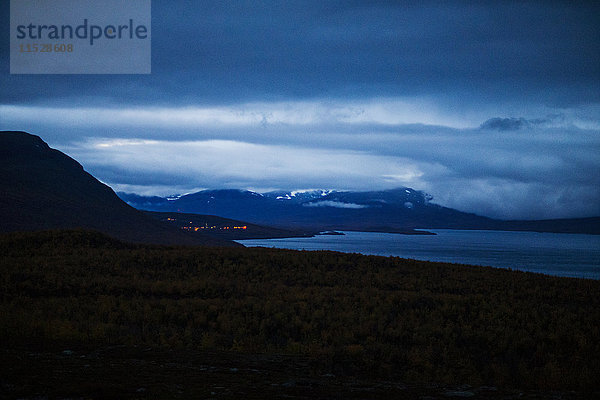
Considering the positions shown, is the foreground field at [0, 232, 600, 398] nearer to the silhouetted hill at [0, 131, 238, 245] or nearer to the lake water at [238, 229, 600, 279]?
the lake water at [238, 229, 600, 279]

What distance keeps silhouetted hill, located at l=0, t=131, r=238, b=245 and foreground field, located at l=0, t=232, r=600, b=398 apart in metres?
73.5

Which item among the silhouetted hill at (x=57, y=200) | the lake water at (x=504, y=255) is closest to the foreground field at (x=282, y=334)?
the lake water at (x=504, y=255)

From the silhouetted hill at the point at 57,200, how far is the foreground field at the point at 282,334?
7352cm

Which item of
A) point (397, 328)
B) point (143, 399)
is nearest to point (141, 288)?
point (397, 328)

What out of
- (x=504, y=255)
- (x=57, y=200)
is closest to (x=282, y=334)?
(x=57, y=200)

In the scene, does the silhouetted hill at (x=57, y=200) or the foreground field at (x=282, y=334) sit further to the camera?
the silhouetted hill at (x=57, y=200)

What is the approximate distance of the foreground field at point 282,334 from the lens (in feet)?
27.6

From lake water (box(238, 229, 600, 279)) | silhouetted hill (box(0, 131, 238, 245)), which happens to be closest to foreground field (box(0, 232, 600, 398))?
lake water (box(238, 229, 600, 279))

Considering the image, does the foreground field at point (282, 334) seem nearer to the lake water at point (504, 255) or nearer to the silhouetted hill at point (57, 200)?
the lake water at point (504, 255)

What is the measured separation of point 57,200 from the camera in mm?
106500

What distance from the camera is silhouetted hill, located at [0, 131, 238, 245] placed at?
91.6 m

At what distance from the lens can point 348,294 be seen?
20469 mm

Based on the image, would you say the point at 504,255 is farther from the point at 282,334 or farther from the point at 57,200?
the point at 282,334

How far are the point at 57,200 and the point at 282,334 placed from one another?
4246 inches
